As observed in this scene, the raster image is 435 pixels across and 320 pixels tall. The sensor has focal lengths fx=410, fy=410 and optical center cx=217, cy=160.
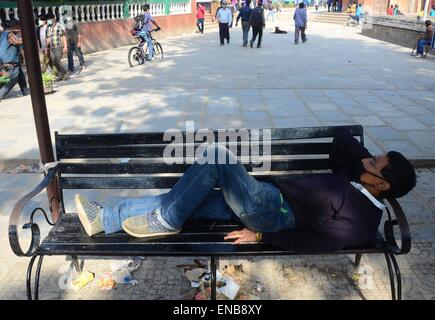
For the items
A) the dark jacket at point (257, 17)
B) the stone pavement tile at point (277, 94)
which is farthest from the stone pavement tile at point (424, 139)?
the dark jacket at point (257, 17)

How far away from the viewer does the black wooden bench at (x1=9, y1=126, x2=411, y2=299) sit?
2420 millimetres

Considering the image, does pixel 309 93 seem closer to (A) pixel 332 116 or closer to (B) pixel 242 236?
(A) pixel 332 116

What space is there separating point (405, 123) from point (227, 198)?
4.41 metres

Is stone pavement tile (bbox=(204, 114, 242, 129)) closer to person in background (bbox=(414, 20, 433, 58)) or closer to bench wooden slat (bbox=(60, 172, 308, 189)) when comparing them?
bench wooden slat (bbox=(60, 172, 308, 189))

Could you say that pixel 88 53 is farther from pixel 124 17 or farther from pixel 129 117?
pixel 129 117

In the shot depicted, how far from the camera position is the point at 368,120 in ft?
20.1

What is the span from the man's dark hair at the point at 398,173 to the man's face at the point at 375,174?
0.9 inches

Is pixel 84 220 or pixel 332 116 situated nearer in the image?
pixel 84 220

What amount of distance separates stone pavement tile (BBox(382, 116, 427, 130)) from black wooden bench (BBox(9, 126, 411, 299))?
10.6 ft

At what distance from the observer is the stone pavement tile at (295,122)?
5.88 metres

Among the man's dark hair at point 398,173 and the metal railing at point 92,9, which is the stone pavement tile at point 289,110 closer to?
the man's dark hair at point 398,173

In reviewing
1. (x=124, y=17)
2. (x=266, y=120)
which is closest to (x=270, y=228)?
(x=266, y=120)

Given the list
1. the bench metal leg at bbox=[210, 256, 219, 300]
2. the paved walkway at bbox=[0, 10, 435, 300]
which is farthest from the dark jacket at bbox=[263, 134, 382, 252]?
the paved walkway at bbox=[0, 10, 435, 300]

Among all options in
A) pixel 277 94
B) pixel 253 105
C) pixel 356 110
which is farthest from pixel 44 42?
pixel 356 110
